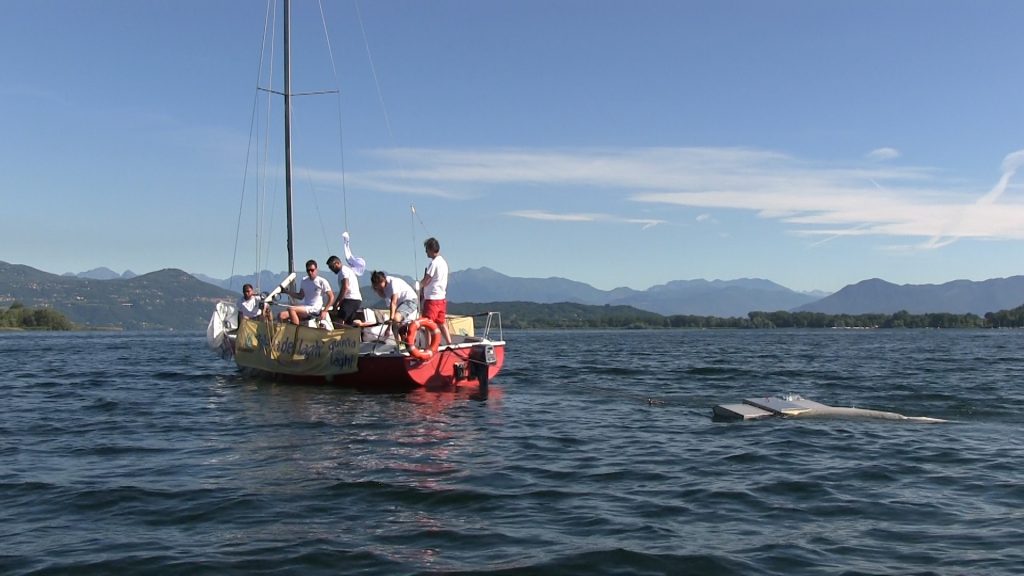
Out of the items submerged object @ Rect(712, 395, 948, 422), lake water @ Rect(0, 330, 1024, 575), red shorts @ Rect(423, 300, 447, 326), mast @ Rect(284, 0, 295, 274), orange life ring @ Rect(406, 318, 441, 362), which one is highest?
mast @ Rect(284, 0, 295, 274)

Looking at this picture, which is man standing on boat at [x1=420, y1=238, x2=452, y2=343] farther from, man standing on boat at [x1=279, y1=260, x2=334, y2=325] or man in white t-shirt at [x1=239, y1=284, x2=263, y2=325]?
man in white t-shirt at [x1=239, y1=284, x2=263, y2=325]

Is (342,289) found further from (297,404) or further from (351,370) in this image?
(297,404)

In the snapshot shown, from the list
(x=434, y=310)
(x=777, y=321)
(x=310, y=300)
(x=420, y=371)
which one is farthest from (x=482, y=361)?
(x=777, y=321)

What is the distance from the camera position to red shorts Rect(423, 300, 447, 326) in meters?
18.4

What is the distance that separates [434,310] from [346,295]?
392cm

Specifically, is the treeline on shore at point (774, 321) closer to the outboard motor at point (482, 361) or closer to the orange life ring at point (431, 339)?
the outboard motor at point (482, 361)

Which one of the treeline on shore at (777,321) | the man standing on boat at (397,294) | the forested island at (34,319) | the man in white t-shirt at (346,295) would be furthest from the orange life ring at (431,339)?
the treeline on shore at (777,321)

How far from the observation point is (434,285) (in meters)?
18.1

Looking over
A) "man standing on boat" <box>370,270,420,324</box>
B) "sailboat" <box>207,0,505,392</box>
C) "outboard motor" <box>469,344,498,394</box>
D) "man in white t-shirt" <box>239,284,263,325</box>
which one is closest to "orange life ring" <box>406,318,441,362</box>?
"sailboat" <box>207,0,505,392</box>

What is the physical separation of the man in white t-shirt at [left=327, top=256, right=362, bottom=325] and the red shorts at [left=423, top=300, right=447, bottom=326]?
3320 mm

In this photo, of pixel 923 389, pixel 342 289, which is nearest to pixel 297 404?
pixel 342 289

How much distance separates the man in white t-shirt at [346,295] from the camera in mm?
21266

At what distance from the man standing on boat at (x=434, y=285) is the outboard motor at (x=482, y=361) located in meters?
1.08

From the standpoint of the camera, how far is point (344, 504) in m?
8.25
